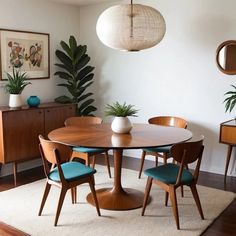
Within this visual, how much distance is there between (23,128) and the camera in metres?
4.02

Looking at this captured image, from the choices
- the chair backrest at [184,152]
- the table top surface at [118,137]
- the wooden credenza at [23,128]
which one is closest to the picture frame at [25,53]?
the wooden credenza at [23,128]

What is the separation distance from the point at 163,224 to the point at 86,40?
11.7 ft

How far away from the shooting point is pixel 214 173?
171 inches

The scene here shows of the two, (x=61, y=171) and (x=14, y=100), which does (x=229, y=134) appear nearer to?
(x=61, y=171)

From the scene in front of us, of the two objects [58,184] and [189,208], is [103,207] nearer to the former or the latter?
[58,184]

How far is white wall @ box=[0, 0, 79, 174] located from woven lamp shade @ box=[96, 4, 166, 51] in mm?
1885

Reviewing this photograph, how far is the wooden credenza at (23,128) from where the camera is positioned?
3.83 m

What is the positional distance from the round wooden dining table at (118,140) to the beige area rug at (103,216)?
163mm

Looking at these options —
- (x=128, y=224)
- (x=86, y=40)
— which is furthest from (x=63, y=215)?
(x=86, y=40)

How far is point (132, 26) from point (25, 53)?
2.21 metres

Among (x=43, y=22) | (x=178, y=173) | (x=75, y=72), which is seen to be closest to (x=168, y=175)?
(x=178, y=173)

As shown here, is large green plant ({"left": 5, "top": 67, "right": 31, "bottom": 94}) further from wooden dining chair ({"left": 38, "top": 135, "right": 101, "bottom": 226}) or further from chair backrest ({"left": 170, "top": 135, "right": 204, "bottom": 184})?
chair backrest ({"left": 170, "top": 135, "right": 204, "bottom": 184})

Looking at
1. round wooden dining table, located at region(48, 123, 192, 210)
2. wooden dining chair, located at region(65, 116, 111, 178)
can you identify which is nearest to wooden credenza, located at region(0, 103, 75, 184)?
wooden dining chair, located at region(65, 116, 111, 178)

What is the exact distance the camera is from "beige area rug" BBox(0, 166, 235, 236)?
108 inches
